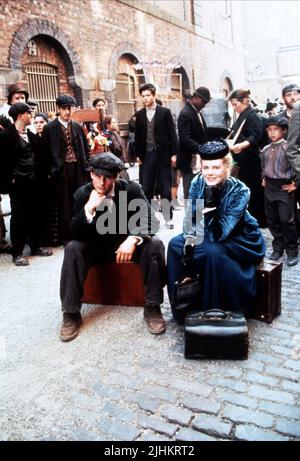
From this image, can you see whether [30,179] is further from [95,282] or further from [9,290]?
[95,282]

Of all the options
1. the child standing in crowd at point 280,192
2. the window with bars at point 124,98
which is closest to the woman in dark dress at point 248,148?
the child standing in crowd at point 280,192

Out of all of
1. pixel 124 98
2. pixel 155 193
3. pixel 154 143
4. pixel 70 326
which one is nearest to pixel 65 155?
pixel 154 143

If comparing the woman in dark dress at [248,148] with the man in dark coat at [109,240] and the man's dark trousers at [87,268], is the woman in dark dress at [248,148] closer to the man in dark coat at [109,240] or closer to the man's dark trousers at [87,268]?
the man in dark coat at [109,240]

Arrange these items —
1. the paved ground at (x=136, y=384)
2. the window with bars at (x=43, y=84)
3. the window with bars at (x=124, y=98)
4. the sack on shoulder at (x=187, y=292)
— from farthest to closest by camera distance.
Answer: the window with bars at (x=124, y=98) → the window with bars at (x=43, y=84) → the sack on shoulder at (x=187, y=292) → the paved ground at (x=136, y=384)

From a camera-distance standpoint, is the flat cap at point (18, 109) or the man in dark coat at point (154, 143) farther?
the man in dark coat at point (154, 143)

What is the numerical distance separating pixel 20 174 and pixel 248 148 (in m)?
3.01

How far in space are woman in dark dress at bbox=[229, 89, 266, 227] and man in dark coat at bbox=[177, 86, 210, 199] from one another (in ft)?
1.52

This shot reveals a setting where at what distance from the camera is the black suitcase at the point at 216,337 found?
2.87 metres

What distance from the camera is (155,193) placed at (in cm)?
661

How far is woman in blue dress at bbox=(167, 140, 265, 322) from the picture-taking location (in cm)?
321

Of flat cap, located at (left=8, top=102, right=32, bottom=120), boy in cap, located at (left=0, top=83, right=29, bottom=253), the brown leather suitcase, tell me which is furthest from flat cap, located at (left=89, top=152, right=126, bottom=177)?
boy in cap, located at (left=0, top=83, right=29, bottom=253)

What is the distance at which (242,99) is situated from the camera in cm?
577
